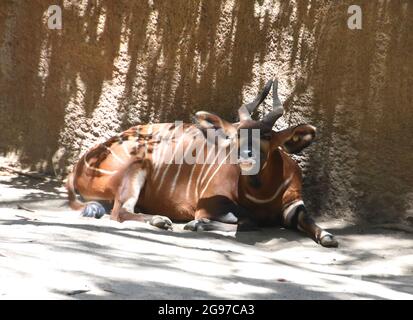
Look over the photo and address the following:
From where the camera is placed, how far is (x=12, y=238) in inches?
226

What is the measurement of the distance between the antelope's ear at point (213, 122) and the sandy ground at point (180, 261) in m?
0.97

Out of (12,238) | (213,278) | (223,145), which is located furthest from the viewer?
(223,145)

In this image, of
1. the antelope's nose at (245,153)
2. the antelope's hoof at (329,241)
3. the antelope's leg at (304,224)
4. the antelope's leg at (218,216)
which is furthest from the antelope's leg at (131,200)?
the antelope's hoof at (329,241)

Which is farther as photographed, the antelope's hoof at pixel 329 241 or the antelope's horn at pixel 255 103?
the antelope's horn at pixel 255 103

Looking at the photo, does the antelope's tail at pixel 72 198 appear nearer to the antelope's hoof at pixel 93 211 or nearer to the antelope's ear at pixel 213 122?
the antelope's hoof at pixel 93 211

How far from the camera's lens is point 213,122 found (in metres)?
8.03

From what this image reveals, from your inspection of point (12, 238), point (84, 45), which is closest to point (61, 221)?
point (12, 238)

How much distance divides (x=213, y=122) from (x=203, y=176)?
541 millimetres

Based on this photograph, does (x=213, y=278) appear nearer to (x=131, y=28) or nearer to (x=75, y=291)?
(x=75, y=291)

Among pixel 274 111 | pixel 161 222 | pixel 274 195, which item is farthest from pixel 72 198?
pixel 274 111

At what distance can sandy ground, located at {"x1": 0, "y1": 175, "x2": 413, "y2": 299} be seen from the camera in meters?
4.49

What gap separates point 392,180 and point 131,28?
2972 mm

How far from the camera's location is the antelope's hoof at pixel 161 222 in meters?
7.51

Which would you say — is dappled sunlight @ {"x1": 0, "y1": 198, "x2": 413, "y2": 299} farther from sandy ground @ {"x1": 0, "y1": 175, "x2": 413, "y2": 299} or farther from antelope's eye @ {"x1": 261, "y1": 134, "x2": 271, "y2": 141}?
antelope's eye @ {"x1": 261, "y1": 134, "x2": 271, "y2": 141}
